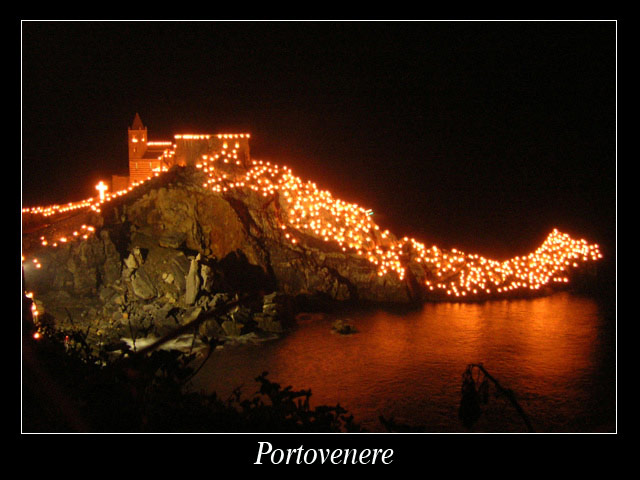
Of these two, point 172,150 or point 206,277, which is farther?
point 172,150

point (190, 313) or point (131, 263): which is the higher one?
point (131, 263)

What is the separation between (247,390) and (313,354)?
2609mm

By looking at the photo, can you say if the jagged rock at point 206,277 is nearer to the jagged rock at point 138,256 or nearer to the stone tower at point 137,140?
the jagged rock at point 138,256


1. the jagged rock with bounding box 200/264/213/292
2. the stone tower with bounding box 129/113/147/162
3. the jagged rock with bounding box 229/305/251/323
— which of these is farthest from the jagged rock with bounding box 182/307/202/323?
the stone tower with bounding box 129/113/147/162

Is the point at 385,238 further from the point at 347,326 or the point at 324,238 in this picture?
the point at 347,326

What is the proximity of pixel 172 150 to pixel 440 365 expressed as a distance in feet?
41.2

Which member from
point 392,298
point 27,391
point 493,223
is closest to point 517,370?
point 392,298

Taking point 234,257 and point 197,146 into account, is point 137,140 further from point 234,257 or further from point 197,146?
point 234,257

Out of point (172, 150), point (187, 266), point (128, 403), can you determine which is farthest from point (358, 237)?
point (128, 403)

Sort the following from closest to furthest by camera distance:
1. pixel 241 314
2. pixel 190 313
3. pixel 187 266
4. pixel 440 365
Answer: pixel 440 365
pixel 241 314
pixel 190 313
pixel 187 266

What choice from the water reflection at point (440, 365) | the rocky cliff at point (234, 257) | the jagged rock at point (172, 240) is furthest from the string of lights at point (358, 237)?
the water reflection at point (440, 365)

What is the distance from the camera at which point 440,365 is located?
10438 mm

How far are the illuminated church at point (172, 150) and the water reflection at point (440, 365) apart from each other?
7271mm

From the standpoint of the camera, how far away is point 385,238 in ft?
60.9
